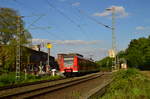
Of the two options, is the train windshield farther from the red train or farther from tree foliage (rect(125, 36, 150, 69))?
tree foliage (rect(125, 36, 150, 69))

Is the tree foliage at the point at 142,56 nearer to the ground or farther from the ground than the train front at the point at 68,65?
farther from the ground

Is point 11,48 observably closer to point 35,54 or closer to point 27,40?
point 27,40

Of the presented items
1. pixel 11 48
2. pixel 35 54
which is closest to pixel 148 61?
pixel 35 54

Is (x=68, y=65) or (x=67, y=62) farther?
(x=67, y=62)

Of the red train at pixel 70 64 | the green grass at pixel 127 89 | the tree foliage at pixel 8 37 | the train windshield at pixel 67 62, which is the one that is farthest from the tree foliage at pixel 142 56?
the green grass at pixel 127 89

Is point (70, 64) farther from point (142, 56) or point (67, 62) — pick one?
point (142, 56)

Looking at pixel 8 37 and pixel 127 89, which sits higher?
pixel 8 37

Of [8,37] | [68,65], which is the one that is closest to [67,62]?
[68,65]

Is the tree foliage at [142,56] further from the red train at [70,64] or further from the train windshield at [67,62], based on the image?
the train windshield at [67,62]

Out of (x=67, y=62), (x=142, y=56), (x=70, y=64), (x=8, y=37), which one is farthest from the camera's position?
(x=142, y=56)

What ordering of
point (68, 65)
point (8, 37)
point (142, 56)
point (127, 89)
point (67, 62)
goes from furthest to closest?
1. point (142, 56)
2. point (8, 37)
3. point (67, 62)
4. point (68, 65)
5. point (127, 89)

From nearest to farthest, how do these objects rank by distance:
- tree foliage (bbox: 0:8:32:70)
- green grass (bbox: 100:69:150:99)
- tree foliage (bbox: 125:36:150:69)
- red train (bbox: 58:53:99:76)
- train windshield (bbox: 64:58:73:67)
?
green grass (bbox: 100:69:150:99) → red train (bbox: 58:53:99:76) → train windshield (bbox: 64:58:73:67) → tree foliage (bbox: 0:8:32:70) → tree foliage (bbox: 125:36:150:69)

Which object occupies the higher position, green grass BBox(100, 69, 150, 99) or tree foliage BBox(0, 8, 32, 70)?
tree foliage BBox(0, 8, 32, 70)

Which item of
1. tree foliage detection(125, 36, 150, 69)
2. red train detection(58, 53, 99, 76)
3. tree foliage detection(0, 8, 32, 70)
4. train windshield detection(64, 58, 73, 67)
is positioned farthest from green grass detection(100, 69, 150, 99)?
tree foliage detection(125, 36, 150, 69)
